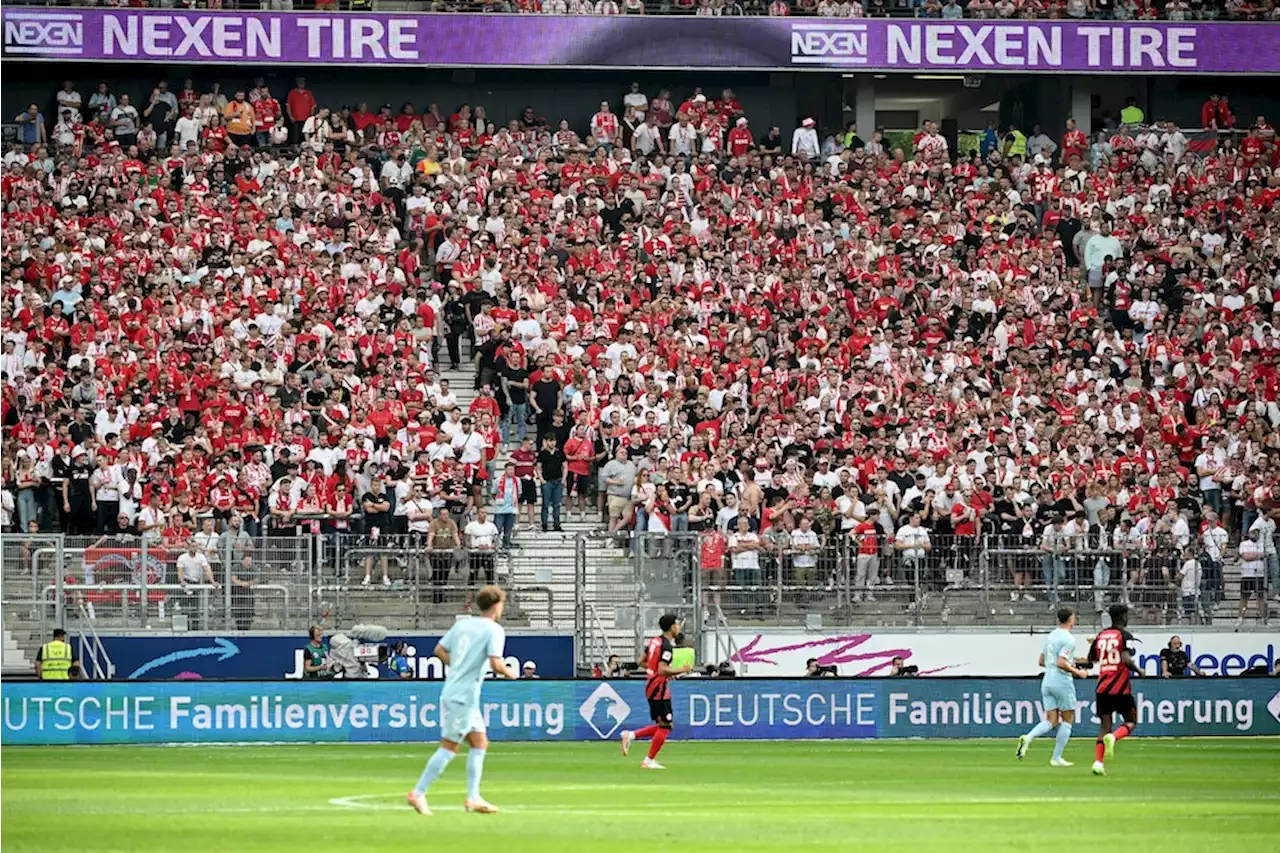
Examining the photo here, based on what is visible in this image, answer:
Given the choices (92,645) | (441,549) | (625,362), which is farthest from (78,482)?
(625,362)

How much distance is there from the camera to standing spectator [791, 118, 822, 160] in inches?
1848

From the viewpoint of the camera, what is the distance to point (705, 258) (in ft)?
136

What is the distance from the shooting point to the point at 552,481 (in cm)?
3562

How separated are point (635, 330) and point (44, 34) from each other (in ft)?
50.1

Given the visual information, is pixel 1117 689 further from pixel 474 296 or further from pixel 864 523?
pixel 474 296

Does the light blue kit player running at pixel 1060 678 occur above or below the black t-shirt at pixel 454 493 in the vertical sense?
below

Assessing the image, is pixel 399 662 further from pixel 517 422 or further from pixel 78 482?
pixel 517 422

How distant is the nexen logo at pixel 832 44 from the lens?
49.0 metres

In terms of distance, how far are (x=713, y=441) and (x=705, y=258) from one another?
581cm

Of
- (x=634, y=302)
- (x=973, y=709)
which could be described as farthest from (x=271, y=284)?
(x=973, y=709)

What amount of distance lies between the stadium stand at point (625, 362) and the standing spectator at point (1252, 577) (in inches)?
4.5

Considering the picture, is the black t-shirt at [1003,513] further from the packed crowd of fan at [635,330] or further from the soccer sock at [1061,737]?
the soccer sock at [1061,737]

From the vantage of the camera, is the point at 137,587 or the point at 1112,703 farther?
the point at 137,587

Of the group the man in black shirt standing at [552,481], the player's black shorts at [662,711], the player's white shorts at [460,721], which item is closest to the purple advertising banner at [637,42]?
the man in black shirt standing at [552,481]
